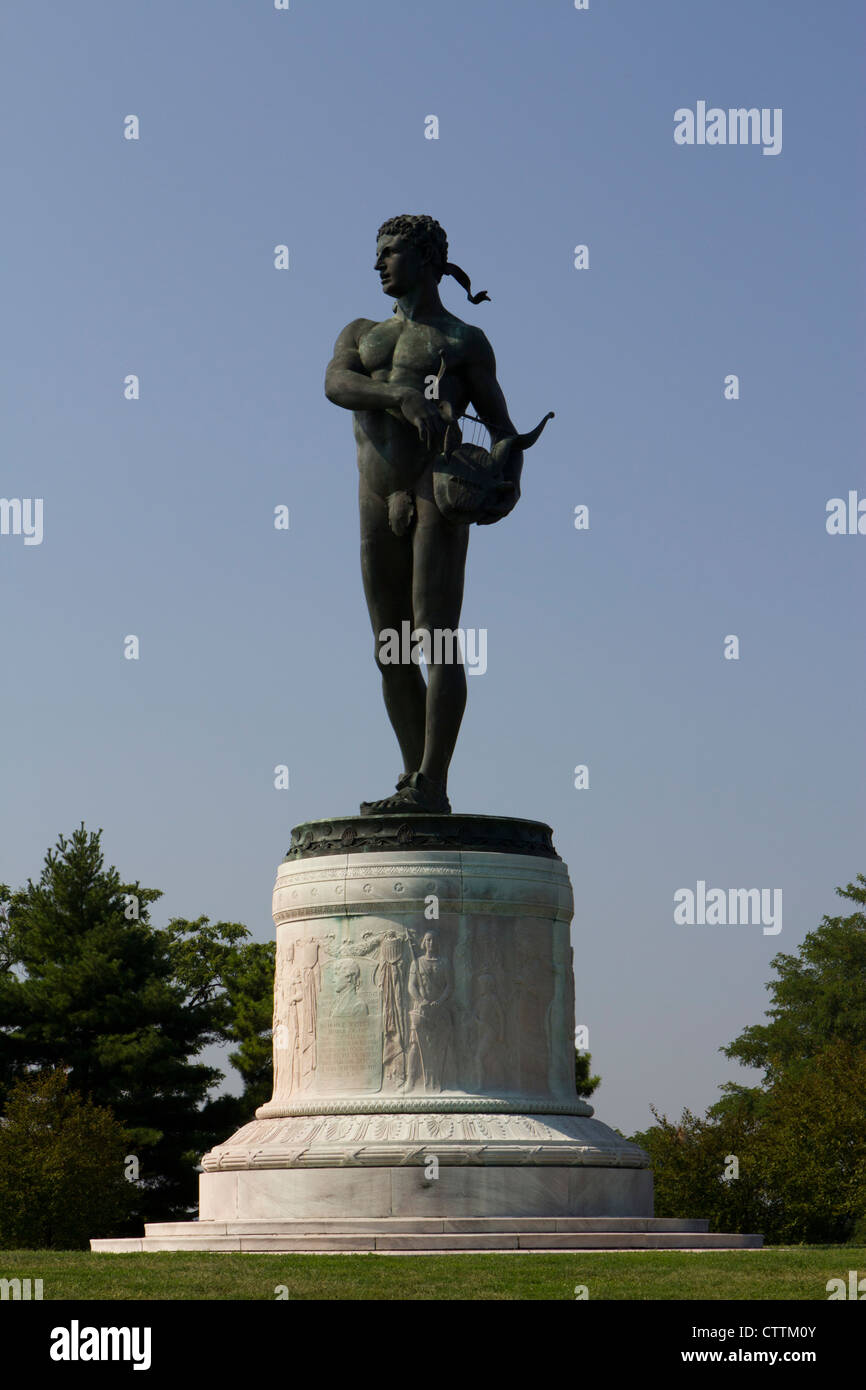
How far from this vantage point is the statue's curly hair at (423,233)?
65.6ft

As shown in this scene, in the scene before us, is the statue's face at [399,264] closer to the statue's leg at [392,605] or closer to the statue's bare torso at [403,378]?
the statue's bare torso at [403,378]

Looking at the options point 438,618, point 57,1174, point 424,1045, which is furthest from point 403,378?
point 57,1174

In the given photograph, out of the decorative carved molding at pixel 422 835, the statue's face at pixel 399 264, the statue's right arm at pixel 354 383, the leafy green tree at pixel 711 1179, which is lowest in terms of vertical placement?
the leafy green tree at pixel 711 1179

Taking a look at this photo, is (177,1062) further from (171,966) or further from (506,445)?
(506,445)

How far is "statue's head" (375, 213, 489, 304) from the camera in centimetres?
1997

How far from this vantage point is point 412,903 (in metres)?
18.3

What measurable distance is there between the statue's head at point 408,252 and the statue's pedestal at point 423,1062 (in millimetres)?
5699

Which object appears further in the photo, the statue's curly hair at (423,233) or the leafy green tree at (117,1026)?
the leafy green tree at (117,1026)

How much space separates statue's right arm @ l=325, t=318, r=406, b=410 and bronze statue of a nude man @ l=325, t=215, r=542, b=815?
0.01m

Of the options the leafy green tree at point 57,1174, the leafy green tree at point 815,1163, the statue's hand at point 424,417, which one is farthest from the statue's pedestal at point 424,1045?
the leafy green tree at point 815,1163

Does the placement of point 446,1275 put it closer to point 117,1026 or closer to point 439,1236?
point 439,1236

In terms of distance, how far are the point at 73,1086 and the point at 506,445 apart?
28825mm

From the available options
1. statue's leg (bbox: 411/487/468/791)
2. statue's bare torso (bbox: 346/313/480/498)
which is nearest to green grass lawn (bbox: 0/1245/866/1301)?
statue's leg (bbox: 411/487/468/791)
